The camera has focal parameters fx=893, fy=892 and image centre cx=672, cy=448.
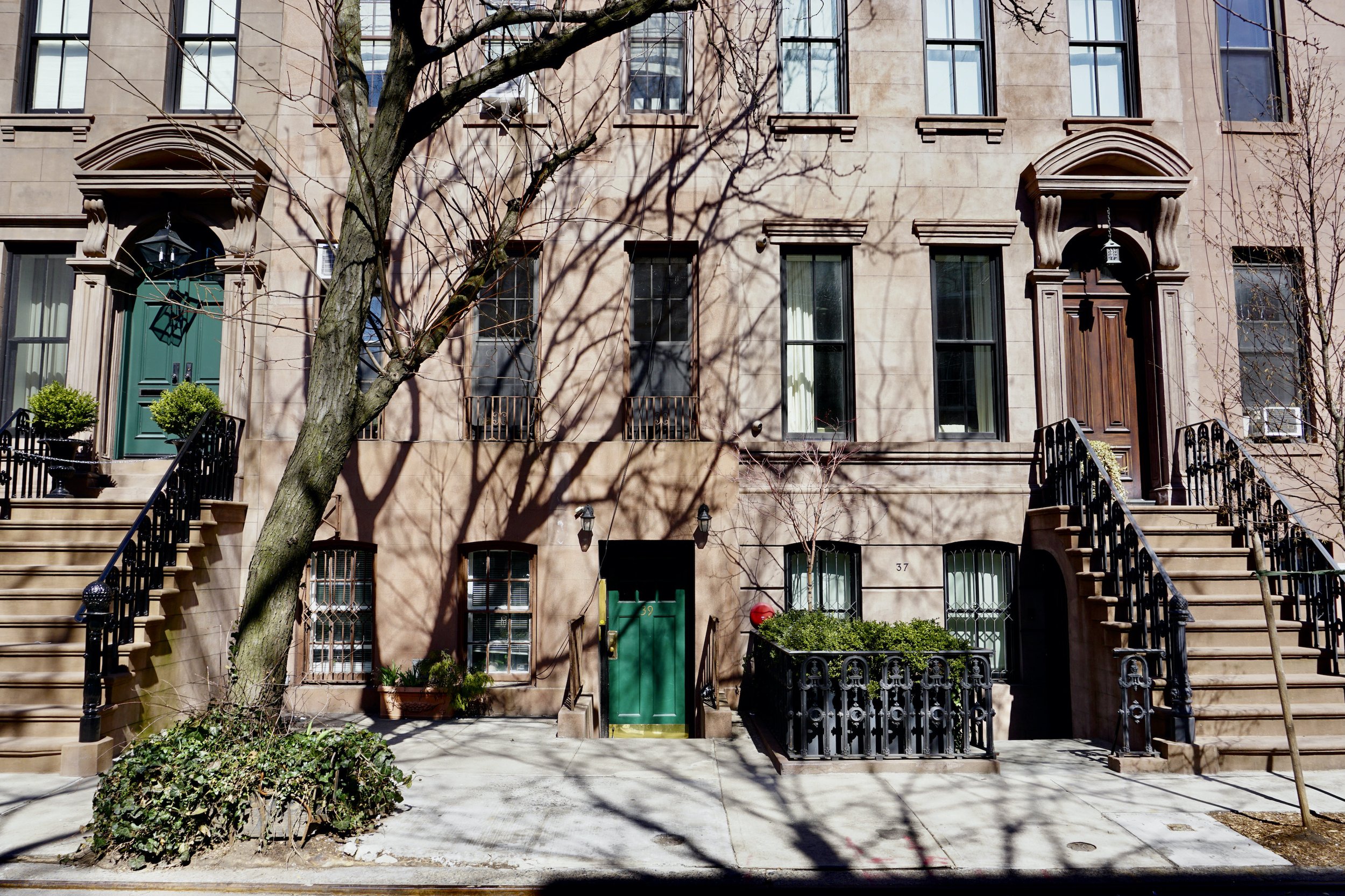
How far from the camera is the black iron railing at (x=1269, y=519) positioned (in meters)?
9.62

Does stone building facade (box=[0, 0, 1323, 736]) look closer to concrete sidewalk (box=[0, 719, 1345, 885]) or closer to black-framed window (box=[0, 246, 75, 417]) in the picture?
black-framed window (box=[0, 246, 75, 417])

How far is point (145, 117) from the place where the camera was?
1276 centimetres

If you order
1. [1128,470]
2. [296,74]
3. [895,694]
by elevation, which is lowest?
[895,694]

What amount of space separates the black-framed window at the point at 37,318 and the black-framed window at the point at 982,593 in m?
12.9

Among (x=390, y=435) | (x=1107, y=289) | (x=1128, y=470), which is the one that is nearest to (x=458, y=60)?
(x=390, y=435)

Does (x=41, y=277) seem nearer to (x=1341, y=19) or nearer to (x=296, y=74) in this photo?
(x=296, y=74)

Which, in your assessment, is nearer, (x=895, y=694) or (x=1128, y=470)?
(x=895, y=694)

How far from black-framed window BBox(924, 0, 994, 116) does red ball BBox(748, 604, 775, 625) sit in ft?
25.2

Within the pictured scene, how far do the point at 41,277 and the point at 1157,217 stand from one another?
1606cm

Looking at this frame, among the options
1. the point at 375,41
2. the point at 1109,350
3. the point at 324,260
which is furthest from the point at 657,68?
the point at 1109,350

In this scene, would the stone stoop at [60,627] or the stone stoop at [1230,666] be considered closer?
the stone stoop at [60,627]

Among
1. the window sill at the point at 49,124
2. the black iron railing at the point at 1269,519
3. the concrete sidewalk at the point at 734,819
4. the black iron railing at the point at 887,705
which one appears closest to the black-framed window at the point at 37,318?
the window sill at the point at 49,124

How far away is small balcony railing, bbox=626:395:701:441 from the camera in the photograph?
40.8 feet

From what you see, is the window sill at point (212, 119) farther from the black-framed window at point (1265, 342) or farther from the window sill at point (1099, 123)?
the black-framed window at point (1265, 342)
